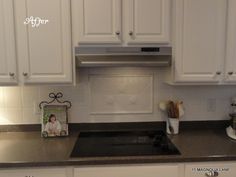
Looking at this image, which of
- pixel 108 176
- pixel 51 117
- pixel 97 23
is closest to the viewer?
pixel 108 176

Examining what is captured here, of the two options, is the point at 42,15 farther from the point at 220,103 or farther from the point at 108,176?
the point at 220,103

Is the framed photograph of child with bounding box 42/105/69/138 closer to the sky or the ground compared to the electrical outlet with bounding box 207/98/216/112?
closer to the ground

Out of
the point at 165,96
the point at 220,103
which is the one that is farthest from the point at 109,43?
the point at 220,103

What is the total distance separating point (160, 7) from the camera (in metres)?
1.80

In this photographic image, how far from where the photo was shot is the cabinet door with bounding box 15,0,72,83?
69.2 inches

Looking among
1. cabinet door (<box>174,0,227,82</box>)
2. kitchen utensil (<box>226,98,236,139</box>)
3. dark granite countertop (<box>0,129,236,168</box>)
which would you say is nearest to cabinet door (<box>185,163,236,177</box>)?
dark granite countertop (<box>0,129,236,168</box>)

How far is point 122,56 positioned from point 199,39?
1.89 ft

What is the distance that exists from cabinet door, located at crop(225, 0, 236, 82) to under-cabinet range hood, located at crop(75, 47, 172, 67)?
0.44 m

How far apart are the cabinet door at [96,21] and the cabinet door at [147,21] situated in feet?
0.26

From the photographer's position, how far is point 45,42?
178 cm

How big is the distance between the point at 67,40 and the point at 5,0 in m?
0.49

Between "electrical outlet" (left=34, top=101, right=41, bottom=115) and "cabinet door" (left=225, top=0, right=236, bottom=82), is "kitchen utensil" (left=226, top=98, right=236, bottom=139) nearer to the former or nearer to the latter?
"cabinet door" (left=225, top=0, right=236, bottom=82)

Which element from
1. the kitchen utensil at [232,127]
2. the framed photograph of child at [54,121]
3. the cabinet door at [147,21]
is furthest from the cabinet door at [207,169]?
the framed photograph of child at [54,121]

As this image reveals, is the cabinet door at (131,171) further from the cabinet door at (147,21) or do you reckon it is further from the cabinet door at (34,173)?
the cabinet door at (147,21)
